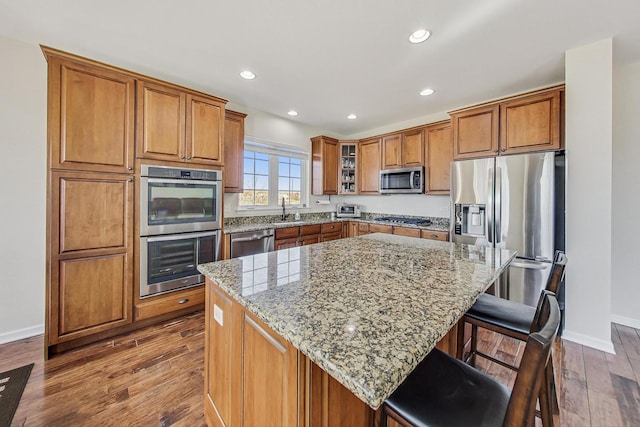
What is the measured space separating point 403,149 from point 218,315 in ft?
12.2

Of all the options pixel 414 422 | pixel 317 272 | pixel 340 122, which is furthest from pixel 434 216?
pixel 414 422

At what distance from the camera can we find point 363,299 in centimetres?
93

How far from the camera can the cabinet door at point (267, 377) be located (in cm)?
77

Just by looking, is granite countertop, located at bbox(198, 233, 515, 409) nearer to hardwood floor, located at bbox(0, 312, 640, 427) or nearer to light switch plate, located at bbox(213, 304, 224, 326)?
light switch plate, located at bbox(213, 304, 224, 326)

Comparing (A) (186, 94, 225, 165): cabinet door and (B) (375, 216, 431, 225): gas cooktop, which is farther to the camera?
(B) (375, 216, 431, 225): gas cooktop

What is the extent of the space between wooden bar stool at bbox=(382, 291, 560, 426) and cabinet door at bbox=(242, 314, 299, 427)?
0.35 metres

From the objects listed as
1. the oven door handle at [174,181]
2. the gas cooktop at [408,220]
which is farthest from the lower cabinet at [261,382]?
the gas cooktop at [408,220]

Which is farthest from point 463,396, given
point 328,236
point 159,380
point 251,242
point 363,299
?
point 328,236

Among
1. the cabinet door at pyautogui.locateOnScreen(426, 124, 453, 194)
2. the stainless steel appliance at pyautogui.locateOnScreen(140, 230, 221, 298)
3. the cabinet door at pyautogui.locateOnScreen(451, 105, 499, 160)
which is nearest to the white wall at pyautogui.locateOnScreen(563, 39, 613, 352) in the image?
the cabinet door at pyautogui.locateOnScreen(451, 105, 499, 160)

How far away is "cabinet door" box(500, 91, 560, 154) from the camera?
8.38ft

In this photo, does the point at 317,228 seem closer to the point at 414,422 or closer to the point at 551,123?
the point at 551,123

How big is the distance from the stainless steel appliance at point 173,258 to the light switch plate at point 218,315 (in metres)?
1.64

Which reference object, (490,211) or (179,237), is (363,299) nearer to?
(179,237)

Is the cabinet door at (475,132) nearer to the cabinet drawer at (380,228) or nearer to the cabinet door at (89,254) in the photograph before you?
the cabinet drawer at (380,228)
